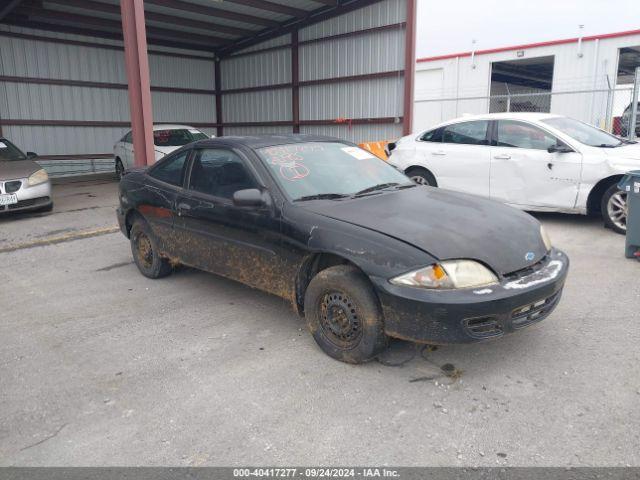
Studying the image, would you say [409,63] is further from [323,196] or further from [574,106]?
[574,106]

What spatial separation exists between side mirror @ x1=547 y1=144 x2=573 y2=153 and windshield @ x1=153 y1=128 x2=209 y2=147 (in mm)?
8480

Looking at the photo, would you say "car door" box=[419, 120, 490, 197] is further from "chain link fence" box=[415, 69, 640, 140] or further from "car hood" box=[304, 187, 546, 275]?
"chain link fence" box=[415, 69, 640, 140]

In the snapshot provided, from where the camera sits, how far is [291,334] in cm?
397

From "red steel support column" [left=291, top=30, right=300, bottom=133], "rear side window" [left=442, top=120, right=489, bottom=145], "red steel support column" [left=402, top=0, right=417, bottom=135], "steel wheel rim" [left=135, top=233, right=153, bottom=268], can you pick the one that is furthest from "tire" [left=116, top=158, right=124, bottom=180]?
"steel wheel rim" [left=135, top=233, right=153, bottom=268]

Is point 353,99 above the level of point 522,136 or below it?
above

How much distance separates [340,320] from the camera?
11.3 feet

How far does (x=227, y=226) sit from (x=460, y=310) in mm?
2043

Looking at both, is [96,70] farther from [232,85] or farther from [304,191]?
[304,191]

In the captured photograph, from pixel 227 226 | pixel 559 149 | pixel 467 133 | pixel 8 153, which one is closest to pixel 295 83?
pixel 8 153

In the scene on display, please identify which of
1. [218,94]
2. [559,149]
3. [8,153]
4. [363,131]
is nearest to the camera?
[559,149]

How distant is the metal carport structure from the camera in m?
13.2

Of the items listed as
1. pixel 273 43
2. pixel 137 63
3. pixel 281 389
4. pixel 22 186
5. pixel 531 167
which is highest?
pixel 273 43

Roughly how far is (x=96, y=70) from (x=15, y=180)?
30.8ft

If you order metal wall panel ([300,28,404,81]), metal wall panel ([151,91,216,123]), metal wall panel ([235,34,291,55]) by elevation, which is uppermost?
metal wall panel ([235,34,291,55])
